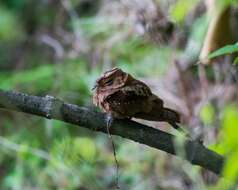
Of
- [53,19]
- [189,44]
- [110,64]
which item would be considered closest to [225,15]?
[189,44]

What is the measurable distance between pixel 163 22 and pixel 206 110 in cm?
29

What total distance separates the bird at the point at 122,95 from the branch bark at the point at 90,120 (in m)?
0.01

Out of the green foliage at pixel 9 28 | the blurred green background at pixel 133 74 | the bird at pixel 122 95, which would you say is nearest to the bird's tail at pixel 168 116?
the bird at pixel 122 95

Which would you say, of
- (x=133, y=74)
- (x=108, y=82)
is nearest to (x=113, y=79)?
(x=108, y=82)

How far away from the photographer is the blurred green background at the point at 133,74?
1471 millimetres

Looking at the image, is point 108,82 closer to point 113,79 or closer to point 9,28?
point 113,79

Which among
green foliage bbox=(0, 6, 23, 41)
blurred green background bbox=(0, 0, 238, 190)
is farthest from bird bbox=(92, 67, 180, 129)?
green foliage bbox=(0, 6, 23, 41)

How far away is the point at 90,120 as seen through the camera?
645 millimetres

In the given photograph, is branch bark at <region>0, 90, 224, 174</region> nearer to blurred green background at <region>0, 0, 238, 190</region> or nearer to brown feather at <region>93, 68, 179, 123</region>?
brown feather at <region>93, 68, 179, 123</region>

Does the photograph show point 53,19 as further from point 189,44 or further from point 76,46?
point 189,44

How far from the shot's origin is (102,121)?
65 cm

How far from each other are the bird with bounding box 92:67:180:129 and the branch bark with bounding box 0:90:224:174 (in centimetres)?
1

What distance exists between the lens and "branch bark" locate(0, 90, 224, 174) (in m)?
0.63

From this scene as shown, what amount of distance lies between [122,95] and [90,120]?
0.05 m
